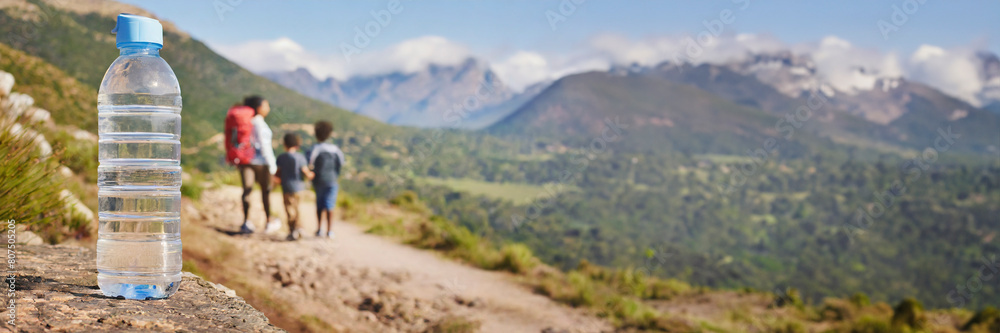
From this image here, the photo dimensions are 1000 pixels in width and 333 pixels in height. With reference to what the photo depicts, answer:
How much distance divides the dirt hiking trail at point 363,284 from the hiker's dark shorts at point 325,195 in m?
0.53

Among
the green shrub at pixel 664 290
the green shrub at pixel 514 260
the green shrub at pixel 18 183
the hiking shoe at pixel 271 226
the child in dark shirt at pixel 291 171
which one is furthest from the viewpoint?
the green shrub at pixel 664 290

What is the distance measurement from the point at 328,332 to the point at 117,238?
3.00 meters

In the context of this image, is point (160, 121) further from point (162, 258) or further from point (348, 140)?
point (348, 140)

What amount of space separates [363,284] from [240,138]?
2.45 m

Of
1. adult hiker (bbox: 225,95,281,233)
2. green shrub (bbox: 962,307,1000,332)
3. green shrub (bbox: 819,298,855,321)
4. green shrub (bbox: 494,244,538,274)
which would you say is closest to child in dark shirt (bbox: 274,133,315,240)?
adult hiker (bbox: 225,95,281,233)

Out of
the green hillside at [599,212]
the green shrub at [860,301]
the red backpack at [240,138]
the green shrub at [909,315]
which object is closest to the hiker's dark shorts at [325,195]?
the red backpack at [240,138]

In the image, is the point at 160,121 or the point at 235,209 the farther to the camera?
the point at 235,209

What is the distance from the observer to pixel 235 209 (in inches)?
420

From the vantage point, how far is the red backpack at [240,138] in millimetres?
8133

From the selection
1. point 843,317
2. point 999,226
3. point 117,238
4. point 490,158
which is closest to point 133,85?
point 117,238

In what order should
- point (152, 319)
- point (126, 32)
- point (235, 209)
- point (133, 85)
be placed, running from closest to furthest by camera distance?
point (152, 319) < point (126, 32) < point (133, 85) < point (235, 209)

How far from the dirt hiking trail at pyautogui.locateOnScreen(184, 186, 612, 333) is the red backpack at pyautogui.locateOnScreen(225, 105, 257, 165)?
1.06 metres

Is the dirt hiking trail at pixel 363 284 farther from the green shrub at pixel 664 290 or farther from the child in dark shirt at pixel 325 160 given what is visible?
the green shrub at pixel 664 290

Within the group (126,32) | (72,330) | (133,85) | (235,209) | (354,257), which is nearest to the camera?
(72,330)
